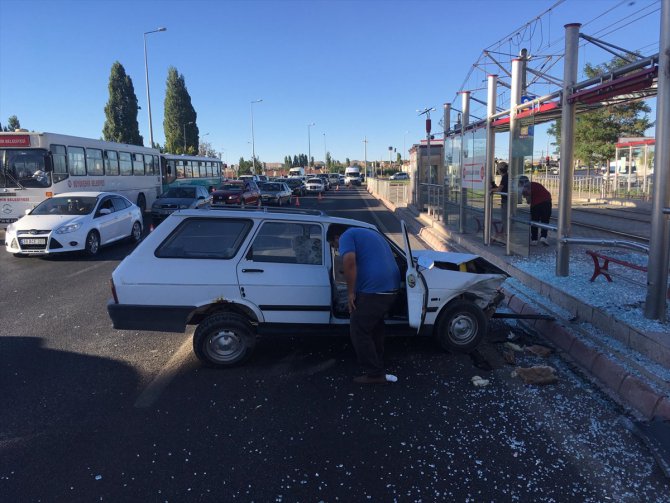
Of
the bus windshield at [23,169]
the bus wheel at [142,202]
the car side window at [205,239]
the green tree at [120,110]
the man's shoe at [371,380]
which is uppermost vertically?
the green tree at [120,110]

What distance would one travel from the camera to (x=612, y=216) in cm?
1917

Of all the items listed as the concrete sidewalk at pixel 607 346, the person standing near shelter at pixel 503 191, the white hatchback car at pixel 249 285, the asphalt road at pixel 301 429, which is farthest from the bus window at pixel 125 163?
the concrete sidewalk at pixel 607 346

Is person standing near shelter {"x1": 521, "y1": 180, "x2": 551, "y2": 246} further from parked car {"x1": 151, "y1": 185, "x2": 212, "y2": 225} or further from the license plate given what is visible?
parked car {"x1": 151, "y1": 185, "x2": 212, "y2": 225}

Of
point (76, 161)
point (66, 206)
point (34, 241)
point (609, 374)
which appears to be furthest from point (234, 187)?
point (609, 374)

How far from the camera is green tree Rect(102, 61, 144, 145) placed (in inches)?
2469

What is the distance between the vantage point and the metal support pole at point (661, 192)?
504cm

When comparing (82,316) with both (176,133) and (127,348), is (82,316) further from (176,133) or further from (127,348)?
(176,133)

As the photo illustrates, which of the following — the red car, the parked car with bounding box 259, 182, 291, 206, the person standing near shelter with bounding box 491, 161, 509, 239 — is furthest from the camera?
the parked car with bounding box 259, 182, 291, 206

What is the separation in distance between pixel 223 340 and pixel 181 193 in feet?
55.3

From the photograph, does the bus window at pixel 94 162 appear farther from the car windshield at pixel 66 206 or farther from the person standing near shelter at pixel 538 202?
the person standing near shelter at pixel 538 202

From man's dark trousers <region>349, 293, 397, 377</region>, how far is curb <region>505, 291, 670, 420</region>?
2025 millimetres

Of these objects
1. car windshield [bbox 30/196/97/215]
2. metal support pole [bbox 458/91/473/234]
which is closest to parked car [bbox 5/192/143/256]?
car windshield [bbox 30/196/97/215]

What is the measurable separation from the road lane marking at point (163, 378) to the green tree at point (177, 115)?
74.3 m

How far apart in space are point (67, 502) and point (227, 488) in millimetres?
922
